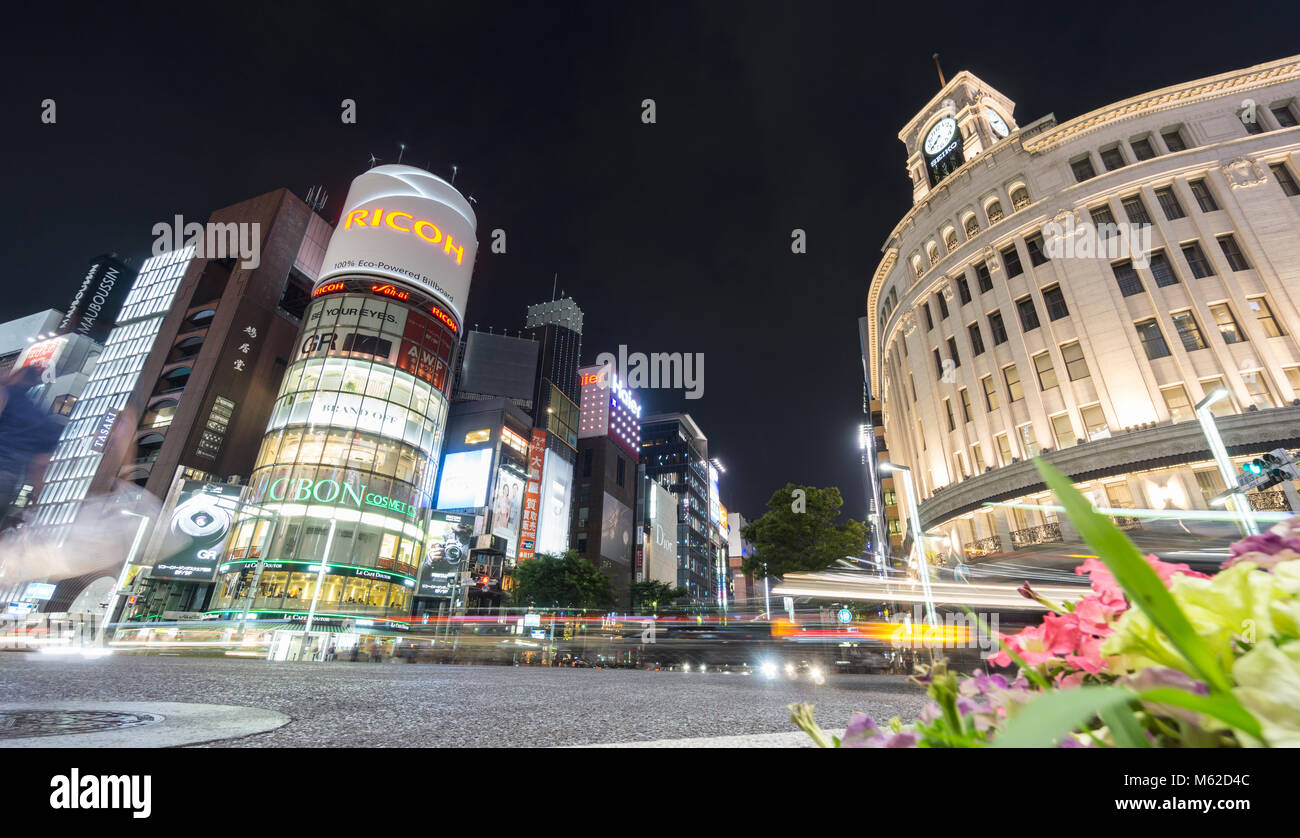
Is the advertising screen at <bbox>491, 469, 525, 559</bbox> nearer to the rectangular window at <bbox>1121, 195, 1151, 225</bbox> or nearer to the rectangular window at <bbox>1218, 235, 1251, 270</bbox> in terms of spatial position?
the rectangular window at <bbox>1121, 195, 1151, 225</bbox>

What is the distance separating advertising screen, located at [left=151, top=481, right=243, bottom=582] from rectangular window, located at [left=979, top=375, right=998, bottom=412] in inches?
2188

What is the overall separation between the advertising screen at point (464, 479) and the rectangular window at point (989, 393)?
155 ft

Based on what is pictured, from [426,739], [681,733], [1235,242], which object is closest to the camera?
[426,739]

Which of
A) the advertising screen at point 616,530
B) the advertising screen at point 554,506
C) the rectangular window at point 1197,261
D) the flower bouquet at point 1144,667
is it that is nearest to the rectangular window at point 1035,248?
the rectangular window at point 1197,261

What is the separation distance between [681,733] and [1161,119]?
4439cm

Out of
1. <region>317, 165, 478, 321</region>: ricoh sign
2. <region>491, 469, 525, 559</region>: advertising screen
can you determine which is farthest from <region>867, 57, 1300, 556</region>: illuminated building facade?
<region>317, 165, 478, 321</region>: ricoh sign

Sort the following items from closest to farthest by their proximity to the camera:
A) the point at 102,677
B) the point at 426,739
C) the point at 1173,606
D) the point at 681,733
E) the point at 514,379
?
the point at 1173,606 → the point at 426,739 → the point at 681,733 → the point at 102,677 → the point at 514,379

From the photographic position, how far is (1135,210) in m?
29.3

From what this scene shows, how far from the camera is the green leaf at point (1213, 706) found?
0.42m

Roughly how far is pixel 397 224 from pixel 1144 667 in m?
62.3

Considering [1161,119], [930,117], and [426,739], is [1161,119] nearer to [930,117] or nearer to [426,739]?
[930,117]

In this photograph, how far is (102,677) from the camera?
22.8 feet

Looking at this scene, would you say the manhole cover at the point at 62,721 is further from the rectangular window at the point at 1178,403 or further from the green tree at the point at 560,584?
the green tree at the point at 560,584
